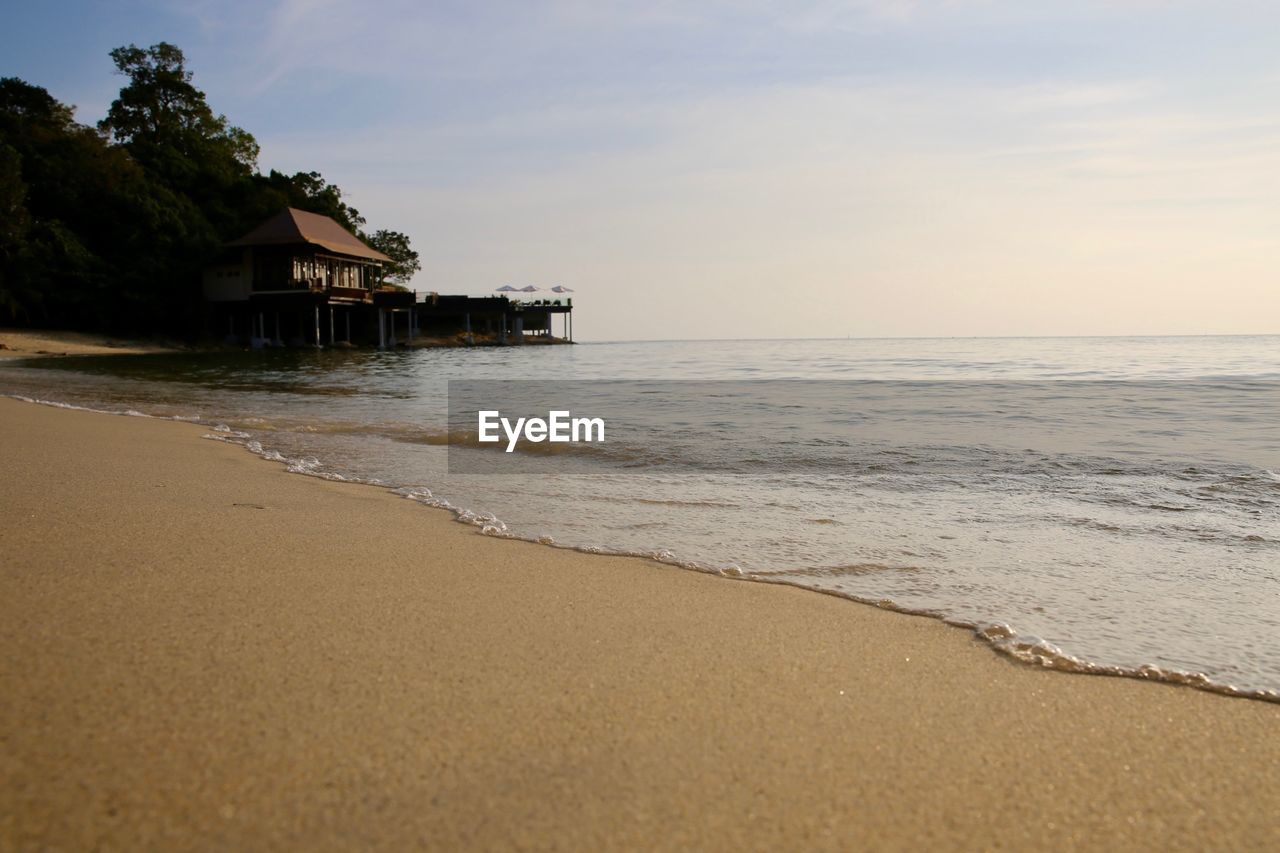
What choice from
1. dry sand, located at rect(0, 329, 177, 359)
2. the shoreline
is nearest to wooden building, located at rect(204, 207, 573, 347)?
the shoreline

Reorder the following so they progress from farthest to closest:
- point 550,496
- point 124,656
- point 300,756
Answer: point 550,496 < point 124,656 < point 300,756

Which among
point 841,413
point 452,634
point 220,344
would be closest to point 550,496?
point 452,634

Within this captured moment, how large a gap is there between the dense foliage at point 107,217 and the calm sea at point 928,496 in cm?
2483

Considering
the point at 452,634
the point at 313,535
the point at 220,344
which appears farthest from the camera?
the point at 220,344

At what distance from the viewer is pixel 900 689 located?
7.09 feet

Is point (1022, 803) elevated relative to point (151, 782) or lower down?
lower down

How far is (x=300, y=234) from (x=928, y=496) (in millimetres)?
38412

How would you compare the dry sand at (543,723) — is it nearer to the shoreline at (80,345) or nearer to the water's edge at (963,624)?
the water's edge at (963,624)

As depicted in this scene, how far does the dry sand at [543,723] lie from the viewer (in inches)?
57.1

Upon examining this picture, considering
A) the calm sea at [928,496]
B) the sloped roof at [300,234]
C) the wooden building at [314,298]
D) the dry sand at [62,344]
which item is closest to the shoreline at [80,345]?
the dry sand at [62,344]

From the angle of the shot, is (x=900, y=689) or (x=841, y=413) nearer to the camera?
(x=900, y=689)

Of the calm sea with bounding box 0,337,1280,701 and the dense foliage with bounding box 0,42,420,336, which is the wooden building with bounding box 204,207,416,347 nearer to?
the dense foliage with bounding box 0,42,420,336

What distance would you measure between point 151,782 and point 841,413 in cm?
1149

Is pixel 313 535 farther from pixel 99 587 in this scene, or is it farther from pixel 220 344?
pixel 220 344
